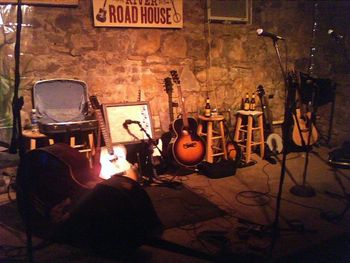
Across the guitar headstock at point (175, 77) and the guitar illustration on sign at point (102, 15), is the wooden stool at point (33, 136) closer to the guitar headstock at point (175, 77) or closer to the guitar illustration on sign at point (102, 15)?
the guitar illustration on sign at point (102, 15)

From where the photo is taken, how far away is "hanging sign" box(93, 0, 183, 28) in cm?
368

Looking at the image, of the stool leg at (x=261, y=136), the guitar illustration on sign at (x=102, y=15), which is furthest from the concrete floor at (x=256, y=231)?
the guitar illustration on sign at (x=102, y=15)

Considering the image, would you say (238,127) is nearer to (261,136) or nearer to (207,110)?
(261,136)

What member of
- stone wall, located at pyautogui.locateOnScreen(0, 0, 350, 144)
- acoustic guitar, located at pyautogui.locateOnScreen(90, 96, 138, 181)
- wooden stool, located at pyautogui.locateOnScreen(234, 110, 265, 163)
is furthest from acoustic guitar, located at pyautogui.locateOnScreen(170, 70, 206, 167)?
wooden stool, located at pyautogui.locateOnScreen(234, 110, 265, 163)

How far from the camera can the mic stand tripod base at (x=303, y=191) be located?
10.8 feet

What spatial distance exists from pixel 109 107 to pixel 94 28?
878 mm

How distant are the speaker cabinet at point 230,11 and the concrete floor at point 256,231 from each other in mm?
2061

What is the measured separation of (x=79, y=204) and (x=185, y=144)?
1.75m

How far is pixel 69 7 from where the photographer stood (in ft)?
11.6

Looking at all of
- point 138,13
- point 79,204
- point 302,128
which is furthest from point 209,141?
point 79,204

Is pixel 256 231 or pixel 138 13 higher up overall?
pixel 138 13

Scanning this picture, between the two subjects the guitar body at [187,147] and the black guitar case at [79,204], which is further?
the guitar body at [187,147]

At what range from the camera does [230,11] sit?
4.34 meters

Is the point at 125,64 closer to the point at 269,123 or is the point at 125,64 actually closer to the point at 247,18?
the point at 247,18
